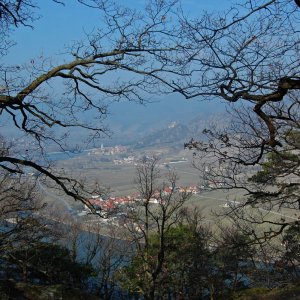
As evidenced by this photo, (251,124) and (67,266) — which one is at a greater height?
(251,124)

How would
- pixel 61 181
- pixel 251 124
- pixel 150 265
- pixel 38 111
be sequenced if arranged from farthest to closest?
pixel 150 265 → pixel 251 124 → pixel 61 181 → pixel 38 111

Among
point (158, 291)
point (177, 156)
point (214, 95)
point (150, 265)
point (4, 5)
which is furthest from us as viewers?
point (177, 156)

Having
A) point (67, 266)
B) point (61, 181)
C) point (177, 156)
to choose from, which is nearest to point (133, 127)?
point (177, 156)

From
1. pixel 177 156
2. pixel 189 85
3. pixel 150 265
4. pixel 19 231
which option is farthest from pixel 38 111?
pixel 177 156

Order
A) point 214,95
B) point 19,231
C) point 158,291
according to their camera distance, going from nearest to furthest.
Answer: point 214,95 < point 19,231 < point 158,291

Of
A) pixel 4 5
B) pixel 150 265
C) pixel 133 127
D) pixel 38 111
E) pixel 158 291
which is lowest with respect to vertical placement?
pixel 158 291

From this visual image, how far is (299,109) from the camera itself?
7566 millimetres

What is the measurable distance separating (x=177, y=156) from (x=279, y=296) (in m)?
68.2

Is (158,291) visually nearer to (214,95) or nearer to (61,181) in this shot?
(61,181)

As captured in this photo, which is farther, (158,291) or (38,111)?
(158,291)

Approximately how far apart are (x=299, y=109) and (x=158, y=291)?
9725mm

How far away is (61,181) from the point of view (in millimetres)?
5473

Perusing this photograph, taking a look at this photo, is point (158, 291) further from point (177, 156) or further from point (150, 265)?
point (177, 156)

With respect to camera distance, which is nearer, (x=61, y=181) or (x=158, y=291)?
(x=61, y=181)
